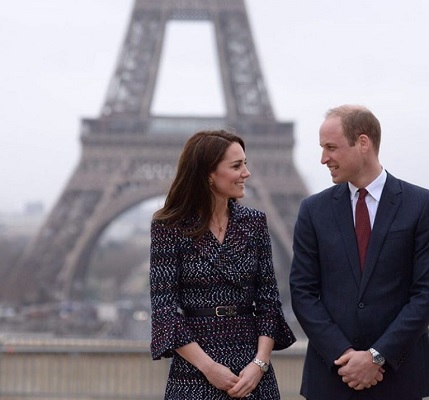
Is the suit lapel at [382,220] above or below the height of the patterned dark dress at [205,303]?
above

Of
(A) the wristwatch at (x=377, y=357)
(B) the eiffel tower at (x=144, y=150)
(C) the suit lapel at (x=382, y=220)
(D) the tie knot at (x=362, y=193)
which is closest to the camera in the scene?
(A) the wristwatch at (x=377, y=357)

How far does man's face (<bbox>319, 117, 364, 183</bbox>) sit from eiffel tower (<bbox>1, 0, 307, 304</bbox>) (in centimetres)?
3158

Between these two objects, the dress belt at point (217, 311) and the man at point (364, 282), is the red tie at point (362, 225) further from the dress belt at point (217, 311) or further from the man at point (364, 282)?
the dress belt at point (217, 311)

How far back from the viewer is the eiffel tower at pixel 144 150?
36.2 metres

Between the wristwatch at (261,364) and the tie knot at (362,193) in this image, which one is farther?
the tie knot at (362,193)

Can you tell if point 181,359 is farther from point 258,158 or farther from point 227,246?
point 258,158

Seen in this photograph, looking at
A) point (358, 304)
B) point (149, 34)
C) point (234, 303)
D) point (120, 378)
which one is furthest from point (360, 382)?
point (149, 34)

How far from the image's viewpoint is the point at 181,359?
3781 millimetres

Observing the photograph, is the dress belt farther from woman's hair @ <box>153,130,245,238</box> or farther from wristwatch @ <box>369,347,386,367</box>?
wristwatch @ <box>369,347,386,367</box>

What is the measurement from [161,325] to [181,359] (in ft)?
0.46

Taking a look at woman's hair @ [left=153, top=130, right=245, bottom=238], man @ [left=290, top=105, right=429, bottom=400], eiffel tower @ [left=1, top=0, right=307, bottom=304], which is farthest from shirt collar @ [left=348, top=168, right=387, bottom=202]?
eiffel tower @ [left=1, top=0, right=307, bottom=304]

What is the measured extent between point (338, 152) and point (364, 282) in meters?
0.46

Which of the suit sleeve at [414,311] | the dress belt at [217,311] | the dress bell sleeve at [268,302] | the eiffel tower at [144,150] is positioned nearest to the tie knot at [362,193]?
the suit sleeve at [414,311]

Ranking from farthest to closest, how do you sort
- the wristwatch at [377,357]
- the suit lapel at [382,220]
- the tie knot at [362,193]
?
the tie knot at [362,193] → the suit lapel at [382,220] → the wristwatch at [377,357]
